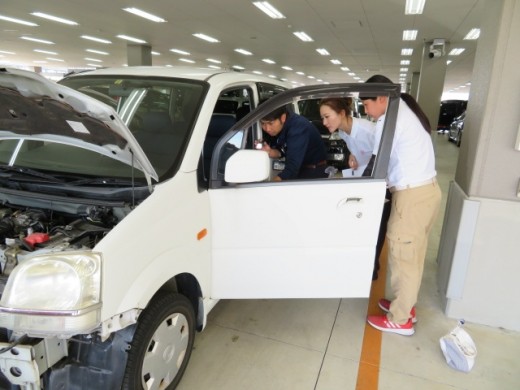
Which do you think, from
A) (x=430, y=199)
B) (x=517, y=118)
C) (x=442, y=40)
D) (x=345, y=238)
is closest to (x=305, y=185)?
(x=345, y=238)

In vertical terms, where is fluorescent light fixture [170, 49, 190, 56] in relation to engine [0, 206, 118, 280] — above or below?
above

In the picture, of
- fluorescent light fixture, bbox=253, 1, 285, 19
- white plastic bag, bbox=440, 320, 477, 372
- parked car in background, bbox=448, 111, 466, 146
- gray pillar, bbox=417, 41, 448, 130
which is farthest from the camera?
parked car in background, bbox=448, 111, 466, 146

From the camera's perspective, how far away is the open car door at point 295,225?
2.13m

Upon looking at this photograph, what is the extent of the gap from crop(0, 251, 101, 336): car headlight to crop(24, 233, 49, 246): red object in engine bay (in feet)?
0.79

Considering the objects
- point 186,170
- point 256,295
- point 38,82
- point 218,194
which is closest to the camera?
point 38,82

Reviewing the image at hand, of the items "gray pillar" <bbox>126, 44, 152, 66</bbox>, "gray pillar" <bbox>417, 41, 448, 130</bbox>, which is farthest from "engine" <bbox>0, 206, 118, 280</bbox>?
"gray pillar" <bbox>126, 44, 152, 66</bbox>

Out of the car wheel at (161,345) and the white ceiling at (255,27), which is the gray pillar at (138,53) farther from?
the car wheel at (161,345)

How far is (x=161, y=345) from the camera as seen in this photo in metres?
1.84

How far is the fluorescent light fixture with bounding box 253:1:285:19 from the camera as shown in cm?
895

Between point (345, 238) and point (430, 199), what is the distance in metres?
0.68

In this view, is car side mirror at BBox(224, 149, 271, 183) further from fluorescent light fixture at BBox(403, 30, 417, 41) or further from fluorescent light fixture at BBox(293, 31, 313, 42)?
fluorescent light fixture at BBox(403, 30, 417, 41)

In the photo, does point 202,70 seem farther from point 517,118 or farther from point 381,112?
point 517,118

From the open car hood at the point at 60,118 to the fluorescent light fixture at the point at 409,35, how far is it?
40.8 feet

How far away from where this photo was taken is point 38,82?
1.32 m
